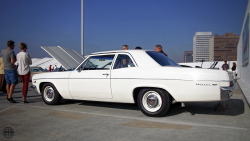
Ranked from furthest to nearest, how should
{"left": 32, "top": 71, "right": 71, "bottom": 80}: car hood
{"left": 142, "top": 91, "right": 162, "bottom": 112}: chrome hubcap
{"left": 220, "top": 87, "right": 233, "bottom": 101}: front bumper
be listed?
{"left": 32, "top": 71, "right": 71, "bottom": 80}: car hood, {"left": 142, "top": 91, "right": 162, "bottom": 112}: chrome hubcap, {"left": 220, "top": 87, "right": 233, "bottom": 101}: front bumper

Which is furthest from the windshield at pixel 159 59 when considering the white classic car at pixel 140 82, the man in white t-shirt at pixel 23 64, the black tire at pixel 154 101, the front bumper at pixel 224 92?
the man in white t-shirt at pixel 23 64

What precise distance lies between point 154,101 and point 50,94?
Result: 320cm

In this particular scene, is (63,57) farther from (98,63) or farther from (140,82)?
(140,82)

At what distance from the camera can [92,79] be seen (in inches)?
215

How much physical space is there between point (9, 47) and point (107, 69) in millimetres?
3430

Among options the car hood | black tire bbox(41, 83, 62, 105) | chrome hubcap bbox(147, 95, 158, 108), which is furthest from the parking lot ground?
the car hood

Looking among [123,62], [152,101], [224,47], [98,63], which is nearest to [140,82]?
[152,101]

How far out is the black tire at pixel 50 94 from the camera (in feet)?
20.6

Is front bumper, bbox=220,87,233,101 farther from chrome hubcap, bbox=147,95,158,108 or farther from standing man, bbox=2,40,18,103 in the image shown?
standing man, bbox=2,40,18,103

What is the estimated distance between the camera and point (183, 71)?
14.4ft

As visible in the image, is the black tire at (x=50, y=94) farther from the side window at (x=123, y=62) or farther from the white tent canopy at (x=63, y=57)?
the white tent canopy at (x=63, y=57)

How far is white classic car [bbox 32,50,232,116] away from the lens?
4.23 m

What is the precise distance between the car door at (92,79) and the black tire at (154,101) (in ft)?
2.69

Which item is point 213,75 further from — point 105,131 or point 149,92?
point 105,131
